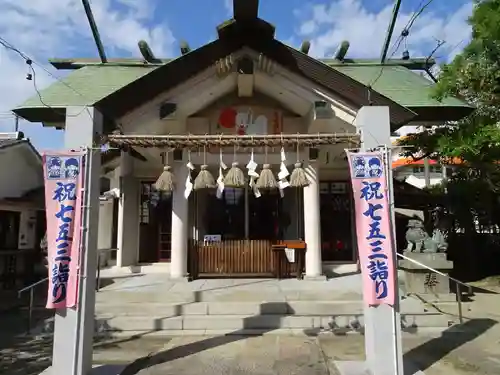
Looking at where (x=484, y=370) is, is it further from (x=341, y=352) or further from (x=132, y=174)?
(x=132, y=174)

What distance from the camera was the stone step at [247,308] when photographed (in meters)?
7.86

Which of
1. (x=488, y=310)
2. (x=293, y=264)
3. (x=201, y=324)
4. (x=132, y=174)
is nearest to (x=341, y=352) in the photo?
(x=201, y=324)

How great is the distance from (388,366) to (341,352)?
1382 mm

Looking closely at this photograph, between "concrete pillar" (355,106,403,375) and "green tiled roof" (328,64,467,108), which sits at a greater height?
"green tiled roof" (328,64,467,108)

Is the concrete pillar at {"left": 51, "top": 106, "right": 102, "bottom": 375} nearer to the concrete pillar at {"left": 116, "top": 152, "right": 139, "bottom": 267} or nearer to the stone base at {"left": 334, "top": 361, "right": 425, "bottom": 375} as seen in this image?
the stone base at {"left": 334, "top": 361, "right": 425, "bottom": 375}

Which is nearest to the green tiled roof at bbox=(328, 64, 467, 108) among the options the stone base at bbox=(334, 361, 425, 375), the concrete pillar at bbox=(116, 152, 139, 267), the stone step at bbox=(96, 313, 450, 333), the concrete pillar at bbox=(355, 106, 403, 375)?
the stone step at bbox=(96, 313, 450, 333)

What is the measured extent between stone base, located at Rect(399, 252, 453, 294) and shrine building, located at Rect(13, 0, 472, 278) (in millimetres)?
2379

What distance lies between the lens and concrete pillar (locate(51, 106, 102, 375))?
509 centimetres

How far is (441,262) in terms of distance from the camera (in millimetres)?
9531

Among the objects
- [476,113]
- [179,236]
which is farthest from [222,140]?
[476,113]

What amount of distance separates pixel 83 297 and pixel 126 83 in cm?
690

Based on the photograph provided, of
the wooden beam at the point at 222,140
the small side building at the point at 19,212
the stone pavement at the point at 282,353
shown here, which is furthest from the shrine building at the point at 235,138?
the small side building at the point at 19,212

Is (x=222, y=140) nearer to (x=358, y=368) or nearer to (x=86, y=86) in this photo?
(x=358, y=368)

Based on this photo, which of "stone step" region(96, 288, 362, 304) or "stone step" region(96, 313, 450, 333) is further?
"stone step" region(96, 288, 362, 304)
